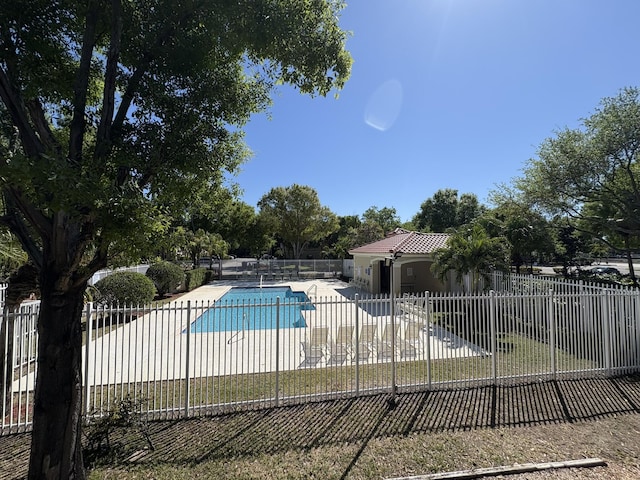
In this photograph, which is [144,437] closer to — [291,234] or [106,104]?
[106,104]

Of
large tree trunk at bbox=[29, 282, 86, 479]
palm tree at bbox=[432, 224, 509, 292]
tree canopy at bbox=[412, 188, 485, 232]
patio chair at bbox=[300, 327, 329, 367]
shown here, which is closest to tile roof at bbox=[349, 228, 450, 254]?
palm tree at bbox=[432, 224, 509, 292]

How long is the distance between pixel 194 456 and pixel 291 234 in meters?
34.7

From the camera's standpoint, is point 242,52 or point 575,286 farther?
point 575,286

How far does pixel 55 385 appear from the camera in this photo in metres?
3.47

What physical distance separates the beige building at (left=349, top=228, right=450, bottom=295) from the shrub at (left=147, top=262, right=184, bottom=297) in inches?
485

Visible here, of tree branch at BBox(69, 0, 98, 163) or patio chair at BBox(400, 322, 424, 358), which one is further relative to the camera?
patio chair at BBox(400, 322, 424, 358)

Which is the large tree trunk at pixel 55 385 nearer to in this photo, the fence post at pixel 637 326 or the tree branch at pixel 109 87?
the tree branch at pixel 109 87

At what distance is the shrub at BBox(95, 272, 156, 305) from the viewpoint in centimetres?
1370

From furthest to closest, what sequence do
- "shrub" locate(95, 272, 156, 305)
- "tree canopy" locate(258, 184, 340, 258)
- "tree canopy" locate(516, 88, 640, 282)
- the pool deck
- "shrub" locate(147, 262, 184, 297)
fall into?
"tree canopy" locate(258, 184, 340, 258) < "shrub" locate(147, 262, 184, 297) < "shrub" locate(95, 272, 156, 305) < "tree canopy" locate(516, 88, 640, 282) < the pool deck

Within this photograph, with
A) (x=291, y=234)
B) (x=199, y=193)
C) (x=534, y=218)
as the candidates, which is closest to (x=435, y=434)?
(x=199, y=193)

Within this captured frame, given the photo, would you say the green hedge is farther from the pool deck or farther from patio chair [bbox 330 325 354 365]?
patio chair [bbox 330 325 354 365]

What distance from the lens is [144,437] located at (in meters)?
5.16

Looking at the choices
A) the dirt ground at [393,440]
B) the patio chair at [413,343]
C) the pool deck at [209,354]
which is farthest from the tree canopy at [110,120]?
the patio chair at [413,343]

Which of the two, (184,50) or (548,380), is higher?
(184,50)
